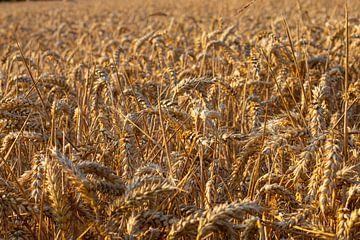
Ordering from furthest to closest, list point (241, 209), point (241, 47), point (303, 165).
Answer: point (241, 47)
point (303, 165)
point (241, 209)

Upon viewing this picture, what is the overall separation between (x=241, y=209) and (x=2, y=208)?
727 mm

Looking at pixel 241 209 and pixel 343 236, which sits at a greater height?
pixel 241 209

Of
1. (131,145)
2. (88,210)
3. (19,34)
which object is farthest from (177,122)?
(19,34)

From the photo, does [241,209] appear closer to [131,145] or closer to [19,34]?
[131,145]

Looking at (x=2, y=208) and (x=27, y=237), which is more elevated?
(x=2, y=208)

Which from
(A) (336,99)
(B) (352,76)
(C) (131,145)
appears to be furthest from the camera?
(B) (352,76)

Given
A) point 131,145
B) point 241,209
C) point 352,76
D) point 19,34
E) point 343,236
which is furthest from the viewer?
point 19,34

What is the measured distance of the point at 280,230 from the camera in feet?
5.13

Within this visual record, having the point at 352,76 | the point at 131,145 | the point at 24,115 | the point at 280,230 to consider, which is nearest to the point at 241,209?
the point at 280,230

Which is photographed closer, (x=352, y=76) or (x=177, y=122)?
(x=177, y=122)

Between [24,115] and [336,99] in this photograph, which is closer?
[24,115]

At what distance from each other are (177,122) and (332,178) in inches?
29.2

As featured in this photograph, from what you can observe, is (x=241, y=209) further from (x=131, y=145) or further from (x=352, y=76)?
(x=352, y=76)

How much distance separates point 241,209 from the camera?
129 centimetres
